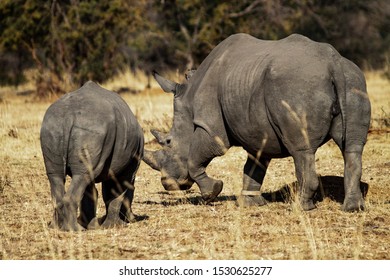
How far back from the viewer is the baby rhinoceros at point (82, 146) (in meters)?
7.96

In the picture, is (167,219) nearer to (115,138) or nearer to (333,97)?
(115,138)

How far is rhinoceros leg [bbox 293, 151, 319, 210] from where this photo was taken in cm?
897

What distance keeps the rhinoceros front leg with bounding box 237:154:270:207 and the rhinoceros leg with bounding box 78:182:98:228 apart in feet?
6.85

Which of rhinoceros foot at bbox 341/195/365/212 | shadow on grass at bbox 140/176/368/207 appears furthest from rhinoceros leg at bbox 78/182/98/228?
rhinoceros foot at bbox 341/195/365/212

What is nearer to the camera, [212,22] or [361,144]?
[361,144]

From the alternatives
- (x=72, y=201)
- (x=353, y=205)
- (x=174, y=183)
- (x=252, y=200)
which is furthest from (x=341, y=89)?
(x=72, y=201)

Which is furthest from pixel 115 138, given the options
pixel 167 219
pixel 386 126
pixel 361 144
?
pixel 386 126

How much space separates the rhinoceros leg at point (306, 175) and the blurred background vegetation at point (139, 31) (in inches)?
464

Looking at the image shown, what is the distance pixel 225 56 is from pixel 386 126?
5.71 m

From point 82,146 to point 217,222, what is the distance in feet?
5.36

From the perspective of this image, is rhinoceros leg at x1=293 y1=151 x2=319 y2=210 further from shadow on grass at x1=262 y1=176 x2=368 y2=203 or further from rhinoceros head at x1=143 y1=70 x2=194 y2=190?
rhinoceros head at x1=143 y1=70 x2=194 y2=190

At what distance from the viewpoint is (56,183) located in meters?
8.12

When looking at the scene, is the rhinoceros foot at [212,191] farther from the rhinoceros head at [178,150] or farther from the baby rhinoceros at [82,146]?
the baby rhinoceros at [82,146]

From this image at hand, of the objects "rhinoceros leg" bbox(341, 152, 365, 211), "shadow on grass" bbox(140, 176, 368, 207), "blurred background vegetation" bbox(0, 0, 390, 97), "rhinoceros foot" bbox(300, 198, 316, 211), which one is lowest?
"blurred background vegetation" bbox(0, 0, 390, 97)
